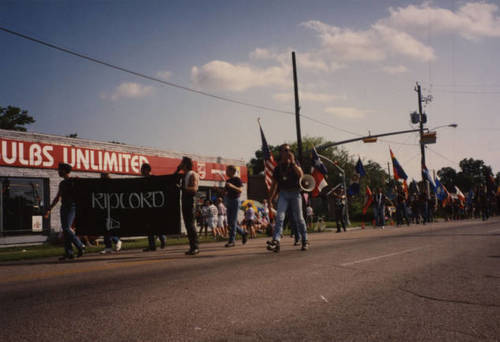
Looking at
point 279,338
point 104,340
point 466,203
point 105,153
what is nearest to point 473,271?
point 279,338

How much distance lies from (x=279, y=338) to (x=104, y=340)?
1.24 m

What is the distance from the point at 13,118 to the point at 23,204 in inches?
1728

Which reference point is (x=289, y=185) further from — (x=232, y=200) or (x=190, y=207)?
(x=232, y=200)

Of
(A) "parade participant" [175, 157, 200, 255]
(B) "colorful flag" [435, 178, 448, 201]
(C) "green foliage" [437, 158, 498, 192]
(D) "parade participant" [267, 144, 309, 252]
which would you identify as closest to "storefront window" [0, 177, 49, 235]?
(A) "parade participant" [175, 157, 200, 255]

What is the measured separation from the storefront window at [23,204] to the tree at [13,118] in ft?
136

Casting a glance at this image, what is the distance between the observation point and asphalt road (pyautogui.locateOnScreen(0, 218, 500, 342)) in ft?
10.0

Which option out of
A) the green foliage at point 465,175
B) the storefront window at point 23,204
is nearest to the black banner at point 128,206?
the storefront window at point 23,204

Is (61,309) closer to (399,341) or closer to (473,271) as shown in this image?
(399,341)

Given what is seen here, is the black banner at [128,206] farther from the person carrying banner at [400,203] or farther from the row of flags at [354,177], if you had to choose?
the person carrying banner at [400,203]

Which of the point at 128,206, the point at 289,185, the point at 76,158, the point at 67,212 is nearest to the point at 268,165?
the point at 76,158

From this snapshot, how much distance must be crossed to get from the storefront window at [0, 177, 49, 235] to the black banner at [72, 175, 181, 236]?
32.8 feet

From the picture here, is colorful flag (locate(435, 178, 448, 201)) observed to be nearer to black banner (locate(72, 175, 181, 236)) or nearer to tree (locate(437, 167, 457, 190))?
black banner (locate(72, 175, 181, 236))

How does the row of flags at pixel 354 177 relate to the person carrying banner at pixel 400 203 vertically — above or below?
above

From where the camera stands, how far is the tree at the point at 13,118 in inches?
2117
